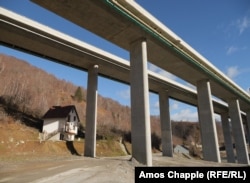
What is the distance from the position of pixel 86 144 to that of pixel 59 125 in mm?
18018

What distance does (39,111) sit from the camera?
5491 centimetres

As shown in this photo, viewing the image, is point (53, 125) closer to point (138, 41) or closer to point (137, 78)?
point (137, 78)

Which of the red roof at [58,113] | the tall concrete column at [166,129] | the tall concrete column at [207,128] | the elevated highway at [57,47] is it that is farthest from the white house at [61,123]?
the tall concrete column at [207,128]

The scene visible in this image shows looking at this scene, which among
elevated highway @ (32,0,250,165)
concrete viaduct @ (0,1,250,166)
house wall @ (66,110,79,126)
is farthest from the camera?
house wall @ (66,110,79,126)

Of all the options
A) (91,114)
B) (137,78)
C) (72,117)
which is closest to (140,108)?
(137,78)

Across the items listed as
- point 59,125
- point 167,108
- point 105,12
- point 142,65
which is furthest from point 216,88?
point 59,125

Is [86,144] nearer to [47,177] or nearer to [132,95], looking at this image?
[132,95]

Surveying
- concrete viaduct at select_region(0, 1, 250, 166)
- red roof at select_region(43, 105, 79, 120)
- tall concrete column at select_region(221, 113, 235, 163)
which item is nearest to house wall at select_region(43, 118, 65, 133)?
red roof at select_region(43, 105, 79, 120)

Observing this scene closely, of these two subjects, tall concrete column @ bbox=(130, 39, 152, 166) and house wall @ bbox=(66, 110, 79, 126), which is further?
house wall @ bbox=(66, 110, 79, 126)

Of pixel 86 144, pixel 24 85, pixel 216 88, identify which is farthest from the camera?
pixel 24 85

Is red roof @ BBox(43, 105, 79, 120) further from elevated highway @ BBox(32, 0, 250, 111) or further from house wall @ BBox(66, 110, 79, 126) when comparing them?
elevated highway @ BBox(32, 0, 250, 111)

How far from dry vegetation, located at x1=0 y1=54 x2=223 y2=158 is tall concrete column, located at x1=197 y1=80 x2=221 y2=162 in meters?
17.0

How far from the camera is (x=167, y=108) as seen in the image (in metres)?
38.1

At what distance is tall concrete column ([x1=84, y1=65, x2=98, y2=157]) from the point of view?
88.9 ft
